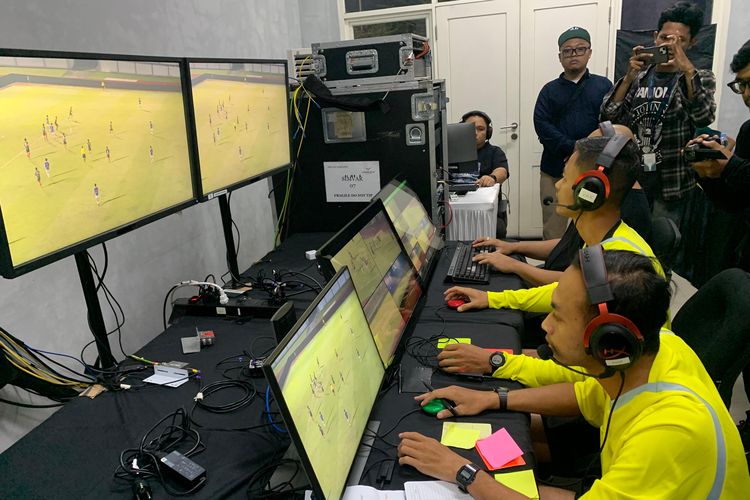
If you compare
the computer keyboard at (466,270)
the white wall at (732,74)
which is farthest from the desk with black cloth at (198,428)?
the white wall at (732,74)

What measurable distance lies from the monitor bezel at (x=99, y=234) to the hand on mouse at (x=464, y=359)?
3.06 feet

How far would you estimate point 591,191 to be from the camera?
162 cm

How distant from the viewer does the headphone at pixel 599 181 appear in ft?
5.28

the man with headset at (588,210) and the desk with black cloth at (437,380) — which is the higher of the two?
the man with headset at (588,210)

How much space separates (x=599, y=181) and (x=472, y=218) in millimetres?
1625

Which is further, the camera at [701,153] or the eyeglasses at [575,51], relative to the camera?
the eyeglasses at [575,51]

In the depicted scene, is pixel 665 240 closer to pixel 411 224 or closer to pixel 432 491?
pixel 411 224

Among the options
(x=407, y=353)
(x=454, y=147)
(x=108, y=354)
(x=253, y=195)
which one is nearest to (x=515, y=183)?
(x=454, y=147)

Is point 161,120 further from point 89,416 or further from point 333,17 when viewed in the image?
point 333,17

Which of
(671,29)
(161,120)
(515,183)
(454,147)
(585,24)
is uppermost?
(585,24)

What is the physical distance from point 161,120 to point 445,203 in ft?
5.87

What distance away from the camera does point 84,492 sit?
3.44ft
